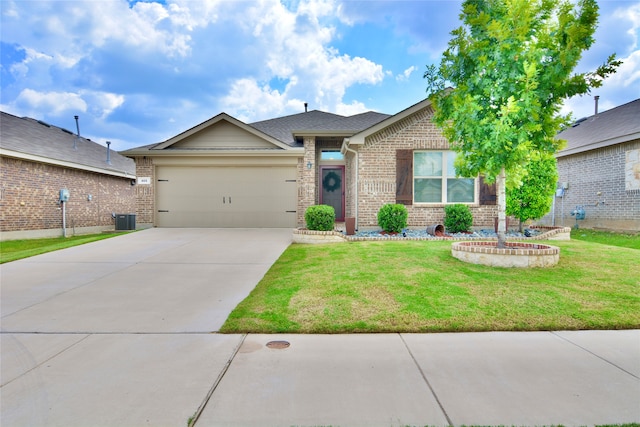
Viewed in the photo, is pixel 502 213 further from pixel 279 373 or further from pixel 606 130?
pixel 606 130

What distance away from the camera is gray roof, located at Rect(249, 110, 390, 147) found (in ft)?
42.7

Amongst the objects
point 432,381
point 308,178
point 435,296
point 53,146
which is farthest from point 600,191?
point 53,146

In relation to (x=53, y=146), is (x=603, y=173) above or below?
below

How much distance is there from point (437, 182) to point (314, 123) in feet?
20.3

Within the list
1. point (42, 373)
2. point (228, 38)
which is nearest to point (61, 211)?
point (228, 38)

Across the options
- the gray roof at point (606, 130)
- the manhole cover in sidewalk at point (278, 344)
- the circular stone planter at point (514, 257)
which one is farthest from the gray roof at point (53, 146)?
the gray roof at point (606, 130)

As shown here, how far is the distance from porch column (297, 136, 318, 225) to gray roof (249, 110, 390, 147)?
760 mm

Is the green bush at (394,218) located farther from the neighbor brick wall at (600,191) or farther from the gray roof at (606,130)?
the neighbor brick wall at (600,191)

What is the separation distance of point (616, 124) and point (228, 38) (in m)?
16.0

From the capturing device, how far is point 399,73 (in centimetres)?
1375

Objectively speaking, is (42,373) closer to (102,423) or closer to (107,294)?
(102,423)

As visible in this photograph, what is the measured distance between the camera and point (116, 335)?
131 inches

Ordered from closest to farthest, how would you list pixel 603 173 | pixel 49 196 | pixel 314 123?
1. pixel 603 173
2. pixel 49 196
3. pixel 314 123

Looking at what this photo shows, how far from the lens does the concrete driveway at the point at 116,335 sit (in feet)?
7.08
